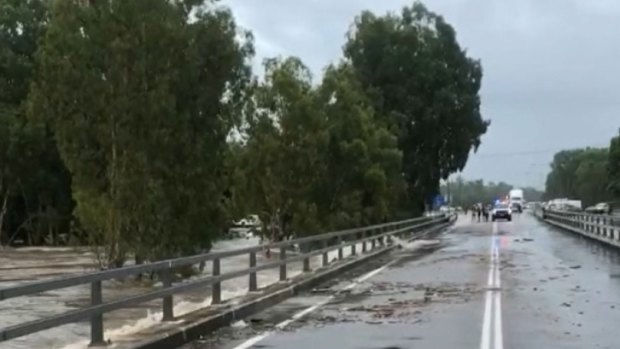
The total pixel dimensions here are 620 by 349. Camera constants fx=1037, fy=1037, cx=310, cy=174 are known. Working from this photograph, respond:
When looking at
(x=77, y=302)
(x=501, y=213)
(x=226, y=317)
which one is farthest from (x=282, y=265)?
(x=501, y=213)

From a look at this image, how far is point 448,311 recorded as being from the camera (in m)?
17.3

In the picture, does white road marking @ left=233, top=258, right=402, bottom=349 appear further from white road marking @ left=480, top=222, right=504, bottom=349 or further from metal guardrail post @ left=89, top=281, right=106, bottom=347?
white road marking @ left=480, top=222, right=504, bottom=349

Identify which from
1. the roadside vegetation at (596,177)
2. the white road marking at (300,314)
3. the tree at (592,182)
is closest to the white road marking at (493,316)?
the white road marking at (300,314)

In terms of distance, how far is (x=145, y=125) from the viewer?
22.2 metres

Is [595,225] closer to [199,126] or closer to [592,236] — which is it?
[592,236]

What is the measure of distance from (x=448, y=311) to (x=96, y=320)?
7447 millimetres

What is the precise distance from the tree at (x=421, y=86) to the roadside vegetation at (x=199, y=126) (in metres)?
0.10

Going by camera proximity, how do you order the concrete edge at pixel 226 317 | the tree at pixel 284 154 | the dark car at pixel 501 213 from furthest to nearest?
the dark car at pixel 501 213
the tree at pixel 284 154
the concrete edge at pixel 226 317

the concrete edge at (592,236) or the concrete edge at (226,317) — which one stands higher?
the concrete edge at (592,236)

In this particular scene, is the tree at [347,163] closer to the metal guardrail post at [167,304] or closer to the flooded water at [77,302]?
the flooded water at [77,302]

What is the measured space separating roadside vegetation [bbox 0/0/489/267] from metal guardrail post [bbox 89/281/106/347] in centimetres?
995

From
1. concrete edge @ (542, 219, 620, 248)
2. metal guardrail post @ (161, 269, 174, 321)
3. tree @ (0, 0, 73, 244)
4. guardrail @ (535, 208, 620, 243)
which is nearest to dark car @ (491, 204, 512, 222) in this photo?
guardrail @ (535, 208, 620, 243)

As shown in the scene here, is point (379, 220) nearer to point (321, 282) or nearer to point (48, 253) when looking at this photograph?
point (48, 253)

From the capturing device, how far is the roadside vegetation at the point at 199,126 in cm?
2208
